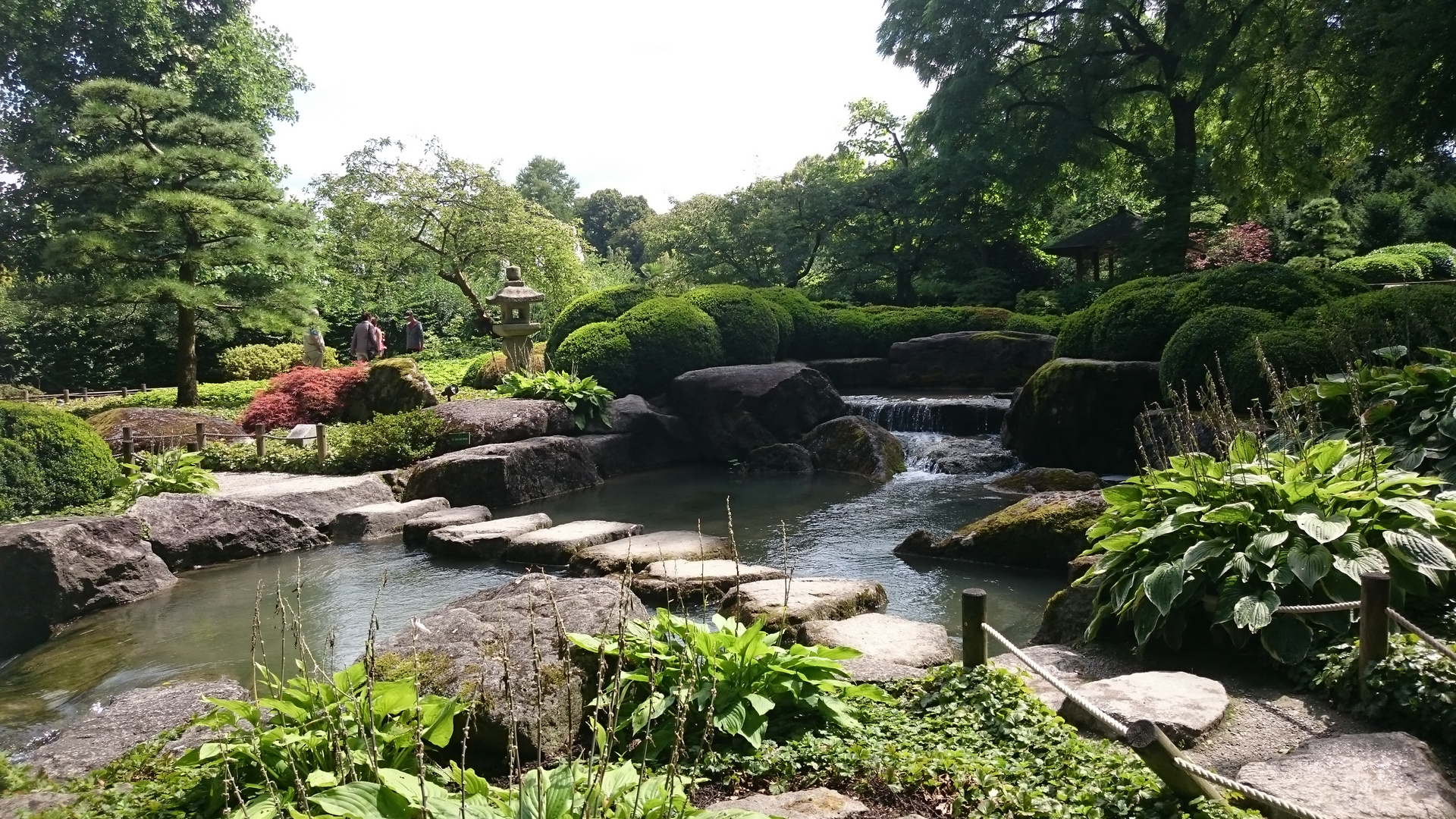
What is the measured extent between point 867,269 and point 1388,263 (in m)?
13.7

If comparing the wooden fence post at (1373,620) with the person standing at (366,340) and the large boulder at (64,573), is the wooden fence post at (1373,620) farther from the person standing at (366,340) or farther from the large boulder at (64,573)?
the person standing at (366,340)

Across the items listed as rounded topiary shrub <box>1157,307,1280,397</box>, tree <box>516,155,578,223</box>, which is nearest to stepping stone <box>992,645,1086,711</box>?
rounded topiary shrub <box>1157,307,1280,397</box>

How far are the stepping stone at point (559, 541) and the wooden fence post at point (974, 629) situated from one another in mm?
4365

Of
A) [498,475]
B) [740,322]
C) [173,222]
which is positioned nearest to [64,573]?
[498,475]

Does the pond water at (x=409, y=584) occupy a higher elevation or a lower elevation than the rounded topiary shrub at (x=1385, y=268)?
lower

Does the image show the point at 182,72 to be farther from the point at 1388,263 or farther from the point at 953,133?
the point at 1388,263

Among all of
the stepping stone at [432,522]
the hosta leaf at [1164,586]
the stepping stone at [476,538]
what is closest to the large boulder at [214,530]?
the stepping stone at [432,522]

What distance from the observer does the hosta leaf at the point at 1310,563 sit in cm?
409

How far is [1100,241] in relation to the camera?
2208 cm

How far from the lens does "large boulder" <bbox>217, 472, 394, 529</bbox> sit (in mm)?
9586

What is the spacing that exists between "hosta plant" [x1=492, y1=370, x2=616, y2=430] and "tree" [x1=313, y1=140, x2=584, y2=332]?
11.2m

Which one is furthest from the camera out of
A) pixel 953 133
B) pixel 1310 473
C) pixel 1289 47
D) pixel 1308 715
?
pixel 953 133

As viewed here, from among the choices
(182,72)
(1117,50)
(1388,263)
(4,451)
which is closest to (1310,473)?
(4,451)

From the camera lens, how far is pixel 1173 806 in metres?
2.78
